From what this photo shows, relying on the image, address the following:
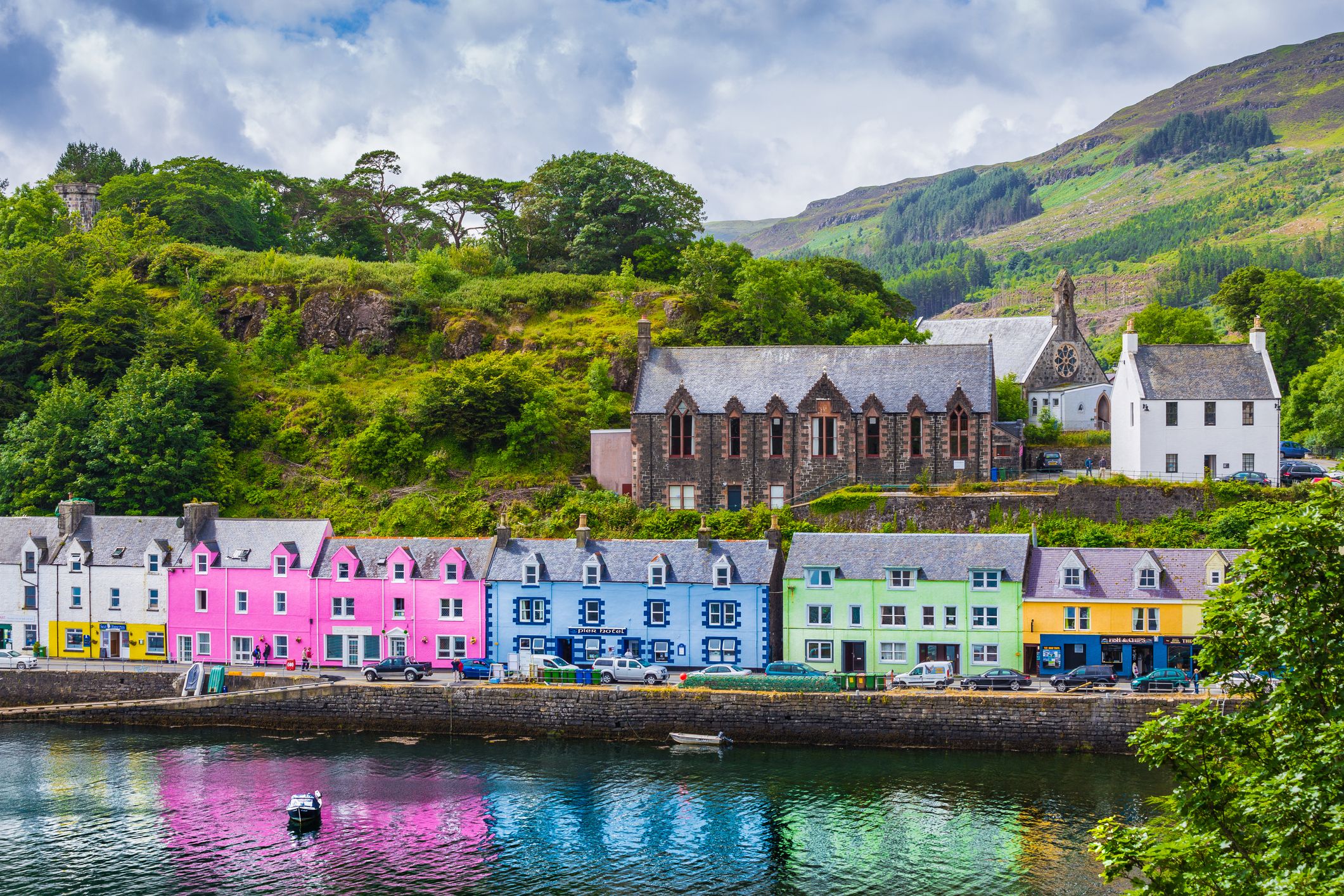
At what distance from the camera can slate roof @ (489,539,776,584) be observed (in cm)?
5791

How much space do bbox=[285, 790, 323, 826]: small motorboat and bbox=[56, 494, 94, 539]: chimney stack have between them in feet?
101

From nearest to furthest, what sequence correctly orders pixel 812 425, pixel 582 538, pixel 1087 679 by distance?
pixel 1087 679
pixel 582 538
pixel 812 425

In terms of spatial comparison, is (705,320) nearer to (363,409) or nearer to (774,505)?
(774,505)

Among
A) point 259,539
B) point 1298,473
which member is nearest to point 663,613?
point 259,539

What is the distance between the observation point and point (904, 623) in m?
56.2

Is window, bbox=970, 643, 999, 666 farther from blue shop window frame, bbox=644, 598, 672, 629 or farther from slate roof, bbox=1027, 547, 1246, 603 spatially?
blue shop window frame, bbox=644, 598, 672, 629

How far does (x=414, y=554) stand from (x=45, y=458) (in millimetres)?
26672

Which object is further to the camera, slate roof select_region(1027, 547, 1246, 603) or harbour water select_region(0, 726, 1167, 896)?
slate roof select_region(1027, 547, 1246, 603)

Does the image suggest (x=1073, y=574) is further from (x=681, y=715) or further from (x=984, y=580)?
(x=681, y=715)

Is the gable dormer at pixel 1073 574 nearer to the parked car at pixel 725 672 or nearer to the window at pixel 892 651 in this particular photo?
the window at pixel 892 651

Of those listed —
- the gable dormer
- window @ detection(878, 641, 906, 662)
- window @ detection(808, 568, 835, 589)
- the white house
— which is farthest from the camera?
the white house

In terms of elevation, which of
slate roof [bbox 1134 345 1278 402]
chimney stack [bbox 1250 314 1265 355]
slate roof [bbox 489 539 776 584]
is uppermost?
chimney stack [bbox 1250 314 1265 355]

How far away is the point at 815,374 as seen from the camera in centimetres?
A: 7150

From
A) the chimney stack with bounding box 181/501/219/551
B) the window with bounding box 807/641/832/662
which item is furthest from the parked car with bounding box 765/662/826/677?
the chimney stack with bounding box 181/501/219/551
